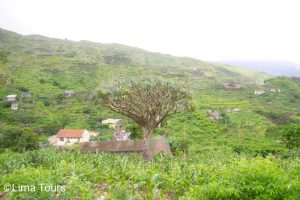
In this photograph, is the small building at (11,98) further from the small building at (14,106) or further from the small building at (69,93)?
the small building at (69,93)

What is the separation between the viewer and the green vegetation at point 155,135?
7.48m

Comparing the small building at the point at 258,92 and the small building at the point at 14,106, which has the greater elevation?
the small building at the point at 258,92

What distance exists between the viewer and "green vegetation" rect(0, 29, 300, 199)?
7480 millimetres

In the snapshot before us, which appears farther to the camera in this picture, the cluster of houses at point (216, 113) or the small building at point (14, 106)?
the cluster of houses at point (216, 113)

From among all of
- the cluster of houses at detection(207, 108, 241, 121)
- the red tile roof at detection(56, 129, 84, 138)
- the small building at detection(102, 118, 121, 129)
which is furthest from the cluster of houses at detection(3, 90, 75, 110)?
the cluster of houses at detection(207, 108, 241, 121)

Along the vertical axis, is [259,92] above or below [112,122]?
above

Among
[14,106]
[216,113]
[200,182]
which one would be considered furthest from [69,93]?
[200,182]

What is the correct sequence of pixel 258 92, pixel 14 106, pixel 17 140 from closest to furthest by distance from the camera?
pixel 17 140 → pixel 14 106 → pixel 258 92

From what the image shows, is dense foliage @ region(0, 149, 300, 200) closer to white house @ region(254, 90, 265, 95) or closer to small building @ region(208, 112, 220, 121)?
small building @ region(208, 112, 220, 121)

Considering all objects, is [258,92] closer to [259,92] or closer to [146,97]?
[259,92]

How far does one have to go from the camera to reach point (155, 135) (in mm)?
45594

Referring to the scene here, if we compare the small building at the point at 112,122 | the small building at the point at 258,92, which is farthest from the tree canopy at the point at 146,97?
the small building at the point at 258,92

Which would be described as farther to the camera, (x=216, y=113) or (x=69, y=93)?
(x=69, y=93)

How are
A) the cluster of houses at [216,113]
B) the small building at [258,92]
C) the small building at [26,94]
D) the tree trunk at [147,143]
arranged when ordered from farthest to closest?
1. the small building at [258,92]
2. the small building at [26,94]
3. the cluster of houses at [216,113]
4. the tree trunk at [147,143]
